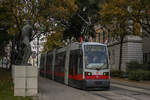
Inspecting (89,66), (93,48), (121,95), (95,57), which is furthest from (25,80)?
(93,48)

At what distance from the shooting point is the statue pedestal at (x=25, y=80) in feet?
43.2

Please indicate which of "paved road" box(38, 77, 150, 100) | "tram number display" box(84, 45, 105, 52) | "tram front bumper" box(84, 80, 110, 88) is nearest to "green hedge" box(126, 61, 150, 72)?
"tram number display" box(84, 45, 105, 52)

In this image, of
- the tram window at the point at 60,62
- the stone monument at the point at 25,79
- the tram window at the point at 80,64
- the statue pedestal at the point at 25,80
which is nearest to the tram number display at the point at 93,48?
the tram window at the point at 80,64

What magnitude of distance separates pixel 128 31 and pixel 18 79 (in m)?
20.9

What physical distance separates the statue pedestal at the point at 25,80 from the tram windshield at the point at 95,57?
475 centimetres

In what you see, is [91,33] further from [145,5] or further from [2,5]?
[2,5]

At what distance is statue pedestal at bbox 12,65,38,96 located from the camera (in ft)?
43.2

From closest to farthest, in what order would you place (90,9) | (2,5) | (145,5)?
(2,5) < (145,5) < (90,9)

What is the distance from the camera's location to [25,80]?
13.3m

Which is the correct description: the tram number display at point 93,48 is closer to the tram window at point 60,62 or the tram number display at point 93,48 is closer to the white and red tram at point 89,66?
the white and red tram at point 89,66

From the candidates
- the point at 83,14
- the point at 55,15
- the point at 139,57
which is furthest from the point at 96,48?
the point at 139,57

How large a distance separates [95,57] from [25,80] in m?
5.60

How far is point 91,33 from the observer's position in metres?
38.5

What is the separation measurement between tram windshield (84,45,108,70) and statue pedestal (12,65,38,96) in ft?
15.6
